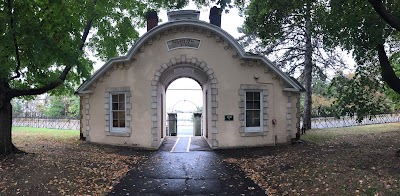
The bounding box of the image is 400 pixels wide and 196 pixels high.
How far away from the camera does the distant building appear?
14734 mm

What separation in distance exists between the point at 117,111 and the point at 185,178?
774 centimetres

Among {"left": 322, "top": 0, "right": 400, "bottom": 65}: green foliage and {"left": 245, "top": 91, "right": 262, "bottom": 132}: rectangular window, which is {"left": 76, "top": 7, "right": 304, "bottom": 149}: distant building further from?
{"left": 322, "top": 0, "right": 400, "bottom": 65}: green foliage

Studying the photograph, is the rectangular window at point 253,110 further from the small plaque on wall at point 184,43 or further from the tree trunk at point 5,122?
the tree trunk at point 5,122

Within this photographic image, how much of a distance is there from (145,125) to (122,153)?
1859 mm

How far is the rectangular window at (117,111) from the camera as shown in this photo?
15719 mm

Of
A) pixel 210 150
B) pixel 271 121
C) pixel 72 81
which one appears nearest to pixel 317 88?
pixel 271 121

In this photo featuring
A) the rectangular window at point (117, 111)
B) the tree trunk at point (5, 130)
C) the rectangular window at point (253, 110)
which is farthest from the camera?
the rectangular window at point (117, 111)

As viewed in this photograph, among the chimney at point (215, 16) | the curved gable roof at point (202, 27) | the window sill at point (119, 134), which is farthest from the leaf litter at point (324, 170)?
the chimney at point (215, 16)

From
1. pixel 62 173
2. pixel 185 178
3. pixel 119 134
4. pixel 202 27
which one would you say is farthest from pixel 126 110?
pixel 185 178

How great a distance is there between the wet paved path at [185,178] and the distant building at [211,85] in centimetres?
225

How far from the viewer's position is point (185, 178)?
369 inches

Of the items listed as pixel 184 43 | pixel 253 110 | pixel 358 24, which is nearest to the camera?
pixel 358 24

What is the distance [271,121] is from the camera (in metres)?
15.4

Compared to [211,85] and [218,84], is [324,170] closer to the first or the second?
[218,84]
